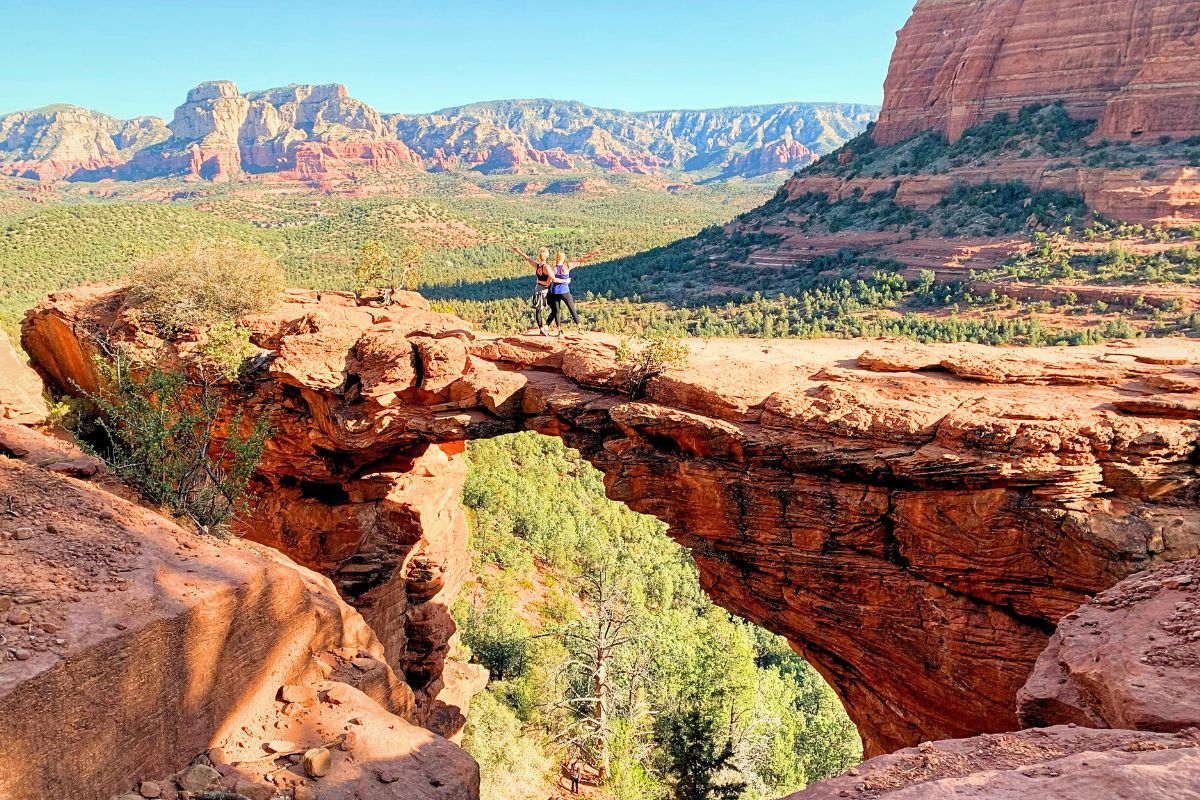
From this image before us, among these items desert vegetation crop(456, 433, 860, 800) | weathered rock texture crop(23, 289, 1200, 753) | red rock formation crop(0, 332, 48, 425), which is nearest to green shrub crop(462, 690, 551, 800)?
desert vegetation crop(456, 433, 860, 800)

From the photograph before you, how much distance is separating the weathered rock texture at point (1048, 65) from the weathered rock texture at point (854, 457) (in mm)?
61000

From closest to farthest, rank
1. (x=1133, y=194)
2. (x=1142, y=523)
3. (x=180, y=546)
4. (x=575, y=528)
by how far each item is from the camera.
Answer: (x=180, y=546) → (x=1142, y=523) → (x=575, y=528) → (x=1133, y=194)

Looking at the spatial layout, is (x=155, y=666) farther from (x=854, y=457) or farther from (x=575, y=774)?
(x=575, y=774)

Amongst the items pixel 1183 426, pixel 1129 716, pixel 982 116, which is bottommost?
pixel 1129 716

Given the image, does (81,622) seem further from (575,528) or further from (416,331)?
(575,528)

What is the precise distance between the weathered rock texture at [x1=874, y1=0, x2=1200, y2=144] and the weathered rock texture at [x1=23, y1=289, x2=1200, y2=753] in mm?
61000

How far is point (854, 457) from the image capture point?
35.4ft

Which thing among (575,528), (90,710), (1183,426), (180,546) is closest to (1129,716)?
(1183,426)

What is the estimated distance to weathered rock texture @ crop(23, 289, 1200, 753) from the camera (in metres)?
9.39

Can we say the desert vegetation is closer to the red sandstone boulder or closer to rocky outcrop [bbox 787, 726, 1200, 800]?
the red sandstone boulder

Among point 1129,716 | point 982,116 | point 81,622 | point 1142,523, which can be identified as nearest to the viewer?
point 1129,716

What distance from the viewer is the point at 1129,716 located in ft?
15.9

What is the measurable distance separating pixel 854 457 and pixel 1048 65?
7638cm

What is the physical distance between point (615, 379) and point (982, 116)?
75.6 metres
